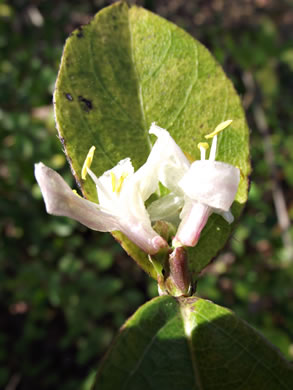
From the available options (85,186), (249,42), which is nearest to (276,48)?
(249,42)

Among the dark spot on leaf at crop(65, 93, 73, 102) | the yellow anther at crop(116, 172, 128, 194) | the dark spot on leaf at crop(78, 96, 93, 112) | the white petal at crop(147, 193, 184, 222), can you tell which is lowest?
the white petal at crop(147, 193, 184, 222)

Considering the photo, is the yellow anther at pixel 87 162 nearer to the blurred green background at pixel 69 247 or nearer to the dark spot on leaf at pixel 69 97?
the dark spot on leaf at pixel 69 97

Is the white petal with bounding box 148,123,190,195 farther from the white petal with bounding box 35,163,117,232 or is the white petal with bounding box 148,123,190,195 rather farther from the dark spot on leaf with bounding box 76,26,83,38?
the dark spot on leaf with bounding box 76,26,83,38

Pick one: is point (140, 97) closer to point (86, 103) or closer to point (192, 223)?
point (86, 103)

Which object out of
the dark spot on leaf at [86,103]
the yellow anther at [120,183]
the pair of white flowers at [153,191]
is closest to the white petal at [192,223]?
the pair of white flowers at [153,191]

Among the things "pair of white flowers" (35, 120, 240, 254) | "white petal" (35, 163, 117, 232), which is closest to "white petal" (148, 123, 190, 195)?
"pair of white flowers" (35, 120, 240, 254)

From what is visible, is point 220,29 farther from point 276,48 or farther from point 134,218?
point 134,218

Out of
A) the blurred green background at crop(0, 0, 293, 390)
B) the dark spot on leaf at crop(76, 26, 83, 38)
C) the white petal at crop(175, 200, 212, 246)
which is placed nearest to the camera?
the white petal at crop(175, 200, 212, 246)

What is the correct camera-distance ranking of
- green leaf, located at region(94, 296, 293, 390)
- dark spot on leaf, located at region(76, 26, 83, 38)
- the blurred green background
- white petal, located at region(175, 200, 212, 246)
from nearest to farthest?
green leaf, located at region(94, 296, 293, 390) → white petal, located at region(175, 200, 212, 246) → dark spot on leaf, located at region(76, 26, 83, 38) → the blurred green background

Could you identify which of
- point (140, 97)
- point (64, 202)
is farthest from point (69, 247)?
point (64, 202)
